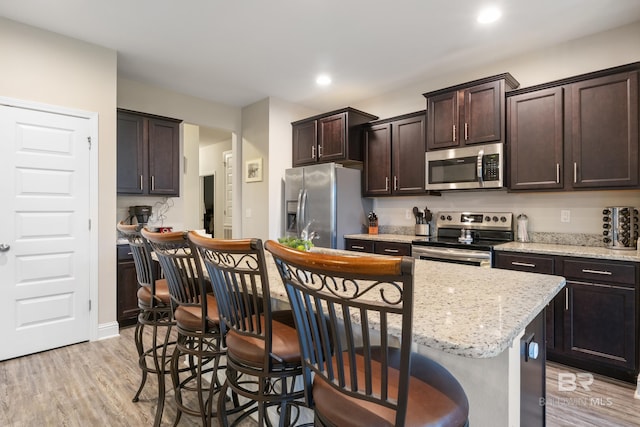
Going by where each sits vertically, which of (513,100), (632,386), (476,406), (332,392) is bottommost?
(632,386)

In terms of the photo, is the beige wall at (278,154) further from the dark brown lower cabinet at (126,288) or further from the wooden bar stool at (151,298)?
the wooden bar stool at (151,298)

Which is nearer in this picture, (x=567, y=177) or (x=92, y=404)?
(x=92, y=404)

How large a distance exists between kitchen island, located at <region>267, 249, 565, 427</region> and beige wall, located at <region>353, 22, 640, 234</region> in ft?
6.85

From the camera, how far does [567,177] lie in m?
2.84

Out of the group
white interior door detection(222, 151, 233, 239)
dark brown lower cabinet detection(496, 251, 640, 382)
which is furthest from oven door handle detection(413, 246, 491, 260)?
white interior door detection(222, 151, 233, 239)

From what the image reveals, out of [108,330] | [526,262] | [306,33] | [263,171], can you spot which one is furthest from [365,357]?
[263,171]

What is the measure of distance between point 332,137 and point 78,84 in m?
2.71

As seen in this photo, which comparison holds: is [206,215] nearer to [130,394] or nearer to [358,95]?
[358,95]

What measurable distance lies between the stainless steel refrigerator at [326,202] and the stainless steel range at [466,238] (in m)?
0.98

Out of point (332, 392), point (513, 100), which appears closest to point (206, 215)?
point (513, 100)

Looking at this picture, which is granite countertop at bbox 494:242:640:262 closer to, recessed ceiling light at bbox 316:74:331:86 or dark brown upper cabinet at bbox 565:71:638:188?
dark brown upper cabinet at bbox 565:71:638:188

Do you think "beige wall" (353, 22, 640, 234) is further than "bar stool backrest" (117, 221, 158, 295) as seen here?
Yes

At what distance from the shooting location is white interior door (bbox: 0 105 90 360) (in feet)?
8.89

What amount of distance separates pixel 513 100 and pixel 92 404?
4058 millimetres
